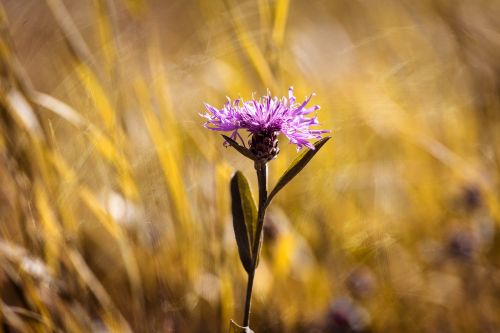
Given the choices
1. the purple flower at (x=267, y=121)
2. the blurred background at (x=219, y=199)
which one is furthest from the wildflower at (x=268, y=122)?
the blurred background at (x=219, y=199)

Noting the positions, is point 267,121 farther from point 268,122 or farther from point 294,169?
point 294,169

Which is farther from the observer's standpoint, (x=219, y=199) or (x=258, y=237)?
(x=219, y=199)

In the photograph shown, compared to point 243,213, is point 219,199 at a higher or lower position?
higher

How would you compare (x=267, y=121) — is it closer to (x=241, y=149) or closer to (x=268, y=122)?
(x=268, y=122)

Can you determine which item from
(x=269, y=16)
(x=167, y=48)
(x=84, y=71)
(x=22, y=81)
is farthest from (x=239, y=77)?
(x=167, y=48)

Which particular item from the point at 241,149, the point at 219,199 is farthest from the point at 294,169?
the point at 219,199

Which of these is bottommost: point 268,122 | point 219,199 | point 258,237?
→ point 258,237

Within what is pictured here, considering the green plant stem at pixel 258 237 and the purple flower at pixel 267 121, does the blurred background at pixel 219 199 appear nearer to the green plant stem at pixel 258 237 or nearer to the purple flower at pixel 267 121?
the purple flower at pixel 267 121
